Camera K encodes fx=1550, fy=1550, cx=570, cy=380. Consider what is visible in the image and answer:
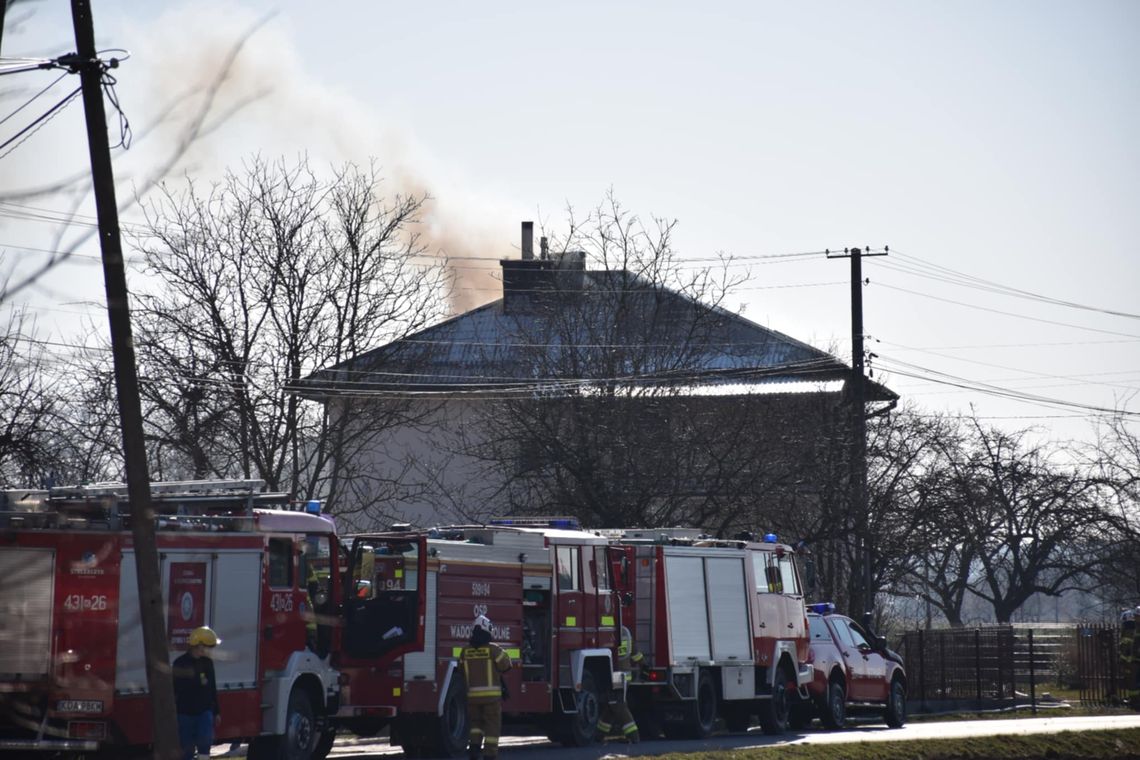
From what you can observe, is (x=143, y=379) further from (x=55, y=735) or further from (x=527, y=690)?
(x=55, y=735)

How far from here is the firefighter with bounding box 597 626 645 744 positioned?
21.8 metres

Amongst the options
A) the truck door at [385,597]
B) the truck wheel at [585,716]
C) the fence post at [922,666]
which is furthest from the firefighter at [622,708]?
the fence post at [922,666]

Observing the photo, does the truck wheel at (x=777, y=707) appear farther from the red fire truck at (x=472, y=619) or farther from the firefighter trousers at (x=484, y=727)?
the firefighter trousers at (x=484, y=727)

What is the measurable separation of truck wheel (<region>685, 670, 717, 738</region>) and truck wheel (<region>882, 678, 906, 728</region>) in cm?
524

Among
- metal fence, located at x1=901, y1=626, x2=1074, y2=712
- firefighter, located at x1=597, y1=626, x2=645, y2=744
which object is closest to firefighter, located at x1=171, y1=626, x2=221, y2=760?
firefighter, located at x1=597, y1=626, x2=645, y2=744

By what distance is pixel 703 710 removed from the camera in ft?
79.6

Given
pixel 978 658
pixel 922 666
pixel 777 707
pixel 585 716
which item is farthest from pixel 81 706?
pixel 978 658

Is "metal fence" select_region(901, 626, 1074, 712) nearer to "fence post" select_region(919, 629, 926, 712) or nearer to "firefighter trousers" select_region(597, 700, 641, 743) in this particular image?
"fence post" select_region(919, 629, 926, 712)

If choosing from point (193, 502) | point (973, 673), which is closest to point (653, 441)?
point (973, 673)

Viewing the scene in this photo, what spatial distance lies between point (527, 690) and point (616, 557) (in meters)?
3.27

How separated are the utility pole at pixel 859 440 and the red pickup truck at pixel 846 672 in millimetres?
2094

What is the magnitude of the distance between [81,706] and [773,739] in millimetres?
11777

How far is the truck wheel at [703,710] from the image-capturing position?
935 inches

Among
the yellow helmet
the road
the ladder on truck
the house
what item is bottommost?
Result: the road
